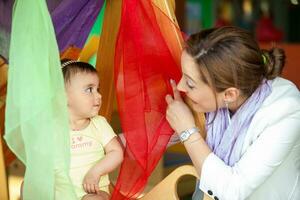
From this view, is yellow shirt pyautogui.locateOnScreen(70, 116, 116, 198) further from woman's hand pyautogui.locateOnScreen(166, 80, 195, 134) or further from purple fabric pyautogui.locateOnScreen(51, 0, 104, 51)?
purple fabric pyautogui.locateOnScreen(51, 0, 104, 51)

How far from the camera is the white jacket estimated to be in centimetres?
155

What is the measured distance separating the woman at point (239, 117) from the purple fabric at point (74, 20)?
0.61 metres

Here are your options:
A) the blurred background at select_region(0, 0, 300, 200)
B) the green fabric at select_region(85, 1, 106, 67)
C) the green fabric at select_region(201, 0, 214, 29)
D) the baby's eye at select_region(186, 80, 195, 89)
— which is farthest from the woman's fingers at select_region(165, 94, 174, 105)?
the green fabric at select_region(201, 0, 214, 29)

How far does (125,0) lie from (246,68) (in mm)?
479

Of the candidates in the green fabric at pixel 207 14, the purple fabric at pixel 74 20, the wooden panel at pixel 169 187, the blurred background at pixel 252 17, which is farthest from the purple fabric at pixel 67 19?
the green fabric at pixel 207 14

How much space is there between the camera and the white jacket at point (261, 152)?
1.55 meters

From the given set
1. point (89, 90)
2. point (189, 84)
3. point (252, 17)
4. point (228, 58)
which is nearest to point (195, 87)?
point (189, 84)

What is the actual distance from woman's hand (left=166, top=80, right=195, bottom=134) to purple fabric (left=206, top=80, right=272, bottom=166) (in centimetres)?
11

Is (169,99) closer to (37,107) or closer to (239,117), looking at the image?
(239,117)

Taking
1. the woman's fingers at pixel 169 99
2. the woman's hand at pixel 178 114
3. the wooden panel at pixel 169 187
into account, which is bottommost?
the wooden panel at pixel 169 187

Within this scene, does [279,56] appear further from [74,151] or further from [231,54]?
[74,151]

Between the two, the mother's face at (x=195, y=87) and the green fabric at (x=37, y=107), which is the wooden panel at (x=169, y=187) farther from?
the green fabric at (x=37, y=107)

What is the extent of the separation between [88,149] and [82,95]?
0.61ft

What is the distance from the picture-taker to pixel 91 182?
1738 mm
